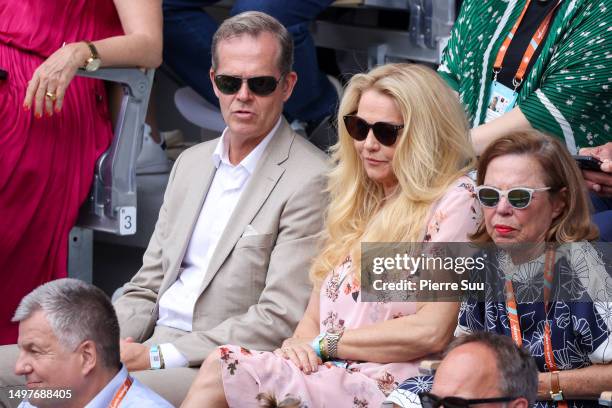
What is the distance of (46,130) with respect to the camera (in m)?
4.89

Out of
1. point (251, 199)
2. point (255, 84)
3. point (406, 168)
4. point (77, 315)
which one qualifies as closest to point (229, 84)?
point (255, 84)

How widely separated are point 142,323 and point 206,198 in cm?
48

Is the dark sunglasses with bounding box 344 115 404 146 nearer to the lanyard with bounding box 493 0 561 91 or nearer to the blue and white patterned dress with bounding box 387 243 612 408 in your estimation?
the blue and white patterned dress with bounding box 387 243 612 408

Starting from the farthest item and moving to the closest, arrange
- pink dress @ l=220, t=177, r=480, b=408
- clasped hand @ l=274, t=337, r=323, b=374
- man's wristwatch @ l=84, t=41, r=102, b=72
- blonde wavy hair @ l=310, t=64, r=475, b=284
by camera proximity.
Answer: man's wristwatch @ l=84, t=41, r=102, b=72, blonde wavy hair @ l=310, t=64, r=475, b=284, clasped hand @ l=274, t=337, r=323, b=374, pink dress @ l=220, t=177, r=480, b=408

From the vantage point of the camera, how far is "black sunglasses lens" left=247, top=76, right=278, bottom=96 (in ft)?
13.9

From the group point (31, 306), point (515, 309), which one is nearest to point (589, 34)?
point (515, 309)

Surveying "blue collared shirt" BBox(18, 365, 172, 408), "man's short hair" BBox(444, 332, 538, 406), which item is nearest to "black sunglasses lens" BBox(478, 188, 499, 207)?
"man's short hair" BBox(444, 332, 538, 406)

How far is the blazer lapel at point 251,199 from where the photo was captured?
4141 millimetres

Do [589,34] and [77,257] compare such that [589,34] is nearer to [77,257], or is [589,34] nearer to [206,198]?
[206,198]

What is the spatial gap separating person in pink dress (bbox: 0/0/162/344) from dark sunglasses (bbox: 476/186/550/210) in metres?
1.88

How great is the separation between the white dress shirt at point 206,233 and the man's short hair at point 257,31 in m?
0.21

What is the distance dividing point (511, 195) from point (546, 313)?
332mm

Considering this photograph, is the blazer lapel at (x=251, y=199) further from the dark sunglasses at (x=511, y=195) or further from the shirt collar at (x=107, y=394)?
the dark sunglasses at (x=511, y=195)

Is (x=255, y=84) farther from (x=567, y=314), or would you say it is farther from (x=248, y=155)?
(x=567, y=314)
